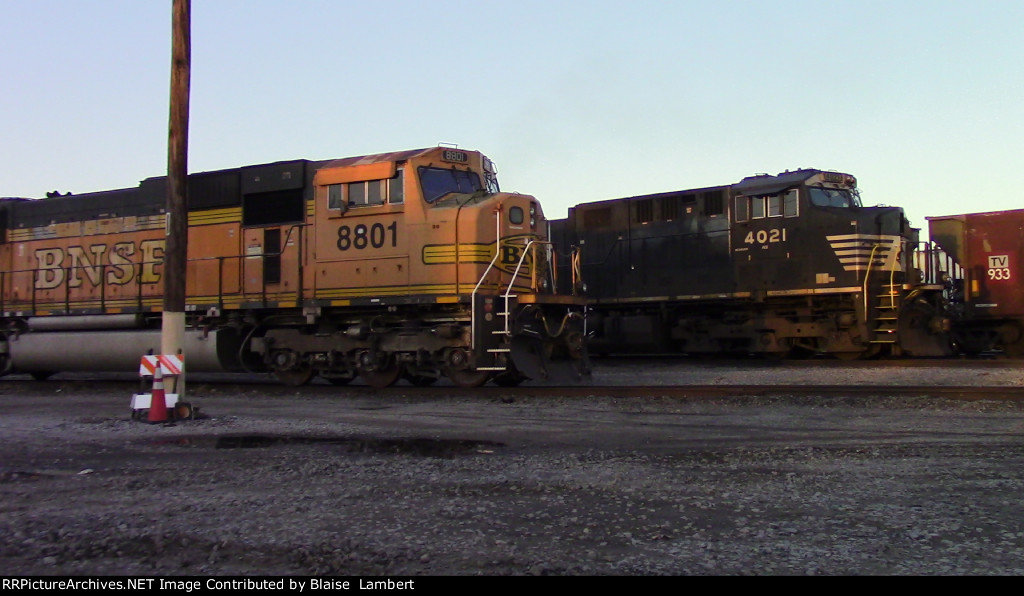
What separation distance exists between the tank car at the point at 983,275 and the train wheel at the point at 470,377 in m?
11.5

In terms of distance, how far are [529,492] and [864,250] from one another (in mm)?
13412

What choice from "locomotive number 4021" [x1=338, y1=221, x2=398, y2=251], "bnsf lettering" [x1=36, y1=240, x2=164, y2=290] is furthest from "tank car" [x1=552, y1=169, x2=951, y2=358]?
"bnsf lettering" [x1=36, y1=240, x2=164, y2=290]

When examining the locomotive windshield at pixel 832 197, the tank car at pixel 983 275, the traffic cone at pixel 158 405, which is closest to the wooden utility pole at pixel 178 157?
the traffic cone at pixel 158 405

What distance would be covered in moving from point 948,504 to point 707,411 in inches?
186

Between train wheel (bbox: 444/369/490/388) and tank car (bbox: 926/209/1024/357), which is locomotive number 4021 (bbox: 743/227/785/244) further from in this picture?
train wheel (bbox: 444/369/490/388)

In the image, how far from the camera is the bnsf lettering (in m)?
15.2

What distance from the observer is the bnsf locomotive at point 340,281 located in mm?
12273

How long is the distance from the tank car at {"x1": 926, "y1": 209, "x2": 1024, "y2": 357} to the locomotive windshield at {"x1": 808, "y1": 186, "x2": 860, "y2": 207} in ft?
8.04

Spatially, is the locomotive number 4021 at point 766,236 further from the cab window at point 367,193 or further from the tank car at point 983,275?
the cab window at point 367,193

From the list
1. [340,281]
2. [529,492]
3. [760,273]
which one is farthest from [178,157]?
[760,273]

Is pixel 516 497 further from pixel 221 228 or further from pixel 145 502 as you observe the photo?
pixel 221 228

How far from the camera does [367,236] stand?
12.9 metres

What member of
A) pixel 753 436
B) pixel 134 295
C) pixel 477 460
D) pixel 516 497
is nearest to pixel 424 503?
pixel 516 497

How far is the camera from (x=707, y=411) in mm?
9703
